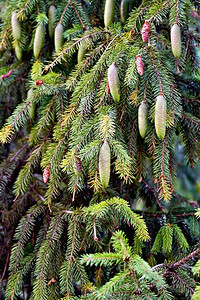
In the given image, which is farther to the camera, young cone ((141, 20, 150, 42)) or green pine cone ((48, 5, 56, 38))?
green pine cone ((48, 5, 56, 38))

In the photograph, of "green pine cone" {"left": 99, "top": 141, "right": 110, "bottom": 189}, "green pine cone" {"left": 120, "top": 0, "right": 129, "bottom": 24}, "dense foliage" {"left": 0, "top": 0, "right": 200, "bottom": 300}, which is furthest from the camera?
"green pine cone" {"left": 120, "top": 0, "right": 129, "bottom": 24}

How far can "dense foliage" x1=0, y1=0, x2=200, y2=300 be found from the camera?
1.15m

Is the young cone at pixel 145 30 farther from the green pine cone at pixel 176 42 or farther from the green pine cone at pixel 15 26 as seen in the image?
the green pine cone at pixel 15 26

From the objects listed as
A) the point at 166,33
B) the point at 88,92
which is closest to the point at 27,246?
the point at 88,92

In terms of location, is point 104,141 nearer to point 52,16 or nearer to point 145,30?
point 145,30

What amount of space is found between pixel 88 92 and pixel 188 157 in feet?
2.02

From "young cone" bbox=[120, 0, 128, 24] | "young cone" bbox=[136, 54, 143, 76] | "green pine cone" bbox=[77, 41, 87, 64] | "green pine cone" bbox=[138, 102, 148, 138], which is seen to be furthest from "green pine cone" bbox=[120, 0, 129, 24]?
"green pine cone" bbox=[138, 102, 148, 138]

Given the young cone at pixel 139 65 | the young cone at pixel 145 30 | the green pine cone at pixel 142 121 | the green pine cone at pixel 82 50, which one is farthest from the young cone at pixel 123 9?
the green pine cone at pixel 142 121

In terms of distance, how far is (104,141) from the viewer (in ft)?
3.61

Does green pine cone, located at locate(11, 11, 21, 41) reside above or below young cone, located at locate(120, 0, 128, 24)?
below

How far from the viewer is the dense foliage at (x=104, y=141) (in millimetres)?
1146

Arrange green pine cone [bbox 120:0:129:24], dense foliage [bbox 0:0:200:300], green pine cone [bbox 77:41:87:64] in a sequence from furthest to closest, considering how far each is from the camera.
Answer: green pine cone [bbox 120:0:129:24] → green pine cone [bbox 77:41:87:64] → dense foliage [bbox 0:0:200:300]

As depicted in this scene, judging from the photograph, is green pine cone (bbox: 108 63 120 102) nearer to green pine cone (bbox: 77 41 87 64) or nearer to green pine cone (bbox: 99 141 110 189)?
green pine cone (bbox: 99 141 110 189)

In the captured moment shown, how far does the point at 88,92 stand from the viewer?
1.32m
